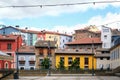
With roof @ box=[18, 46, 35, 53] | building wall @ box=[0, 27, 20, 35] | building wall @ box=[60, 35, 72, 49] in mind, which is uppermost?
building wall @ box=[0, 27, 20, 35]

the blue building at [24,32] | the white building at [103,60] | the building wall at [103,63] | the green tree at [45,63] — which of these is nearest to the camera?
the green tree at [45,63]

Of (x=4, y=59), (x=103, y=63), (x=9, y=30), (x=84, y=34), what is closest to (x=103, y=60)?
(x=103, y=63)

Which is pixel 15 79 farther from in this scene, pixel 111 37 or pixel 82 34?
pixel 82 34

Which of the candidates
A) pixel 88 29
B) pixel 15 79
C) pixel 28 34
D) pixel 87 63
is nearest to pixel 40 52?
pixel 87 63

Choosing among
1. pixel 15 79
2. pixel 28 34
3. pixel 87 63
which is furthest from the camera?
pixel 28 34

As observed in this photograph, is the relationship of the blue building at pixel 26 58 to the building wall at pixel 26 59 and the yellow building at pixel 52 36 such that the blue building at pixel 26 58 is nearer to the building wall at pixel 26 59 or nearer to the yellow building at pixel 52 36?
the building wall at pixel 26 59

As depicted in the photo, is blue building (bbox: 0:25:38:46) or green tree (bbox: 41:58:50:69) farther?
blue building (bbox: 0:25:38:46)

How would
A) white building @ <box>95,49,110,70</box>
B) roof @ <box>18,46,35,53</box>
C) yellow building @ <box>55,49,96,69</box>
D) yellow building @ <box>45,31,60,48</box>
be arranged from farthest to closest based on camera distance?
yellow building @ <box>45,31,60,48</box>, roof @ <box>18,46,35,53</box>, yellow building @ <box>55,49,96,69</box>, white building @ <box>95,49,110,70</box>

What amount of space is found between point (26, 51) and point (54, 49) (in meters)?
7.67

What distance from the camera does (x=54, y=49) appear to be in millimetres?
91375

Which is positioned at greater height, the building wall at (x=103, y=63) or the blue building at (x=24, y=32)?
the blue building at (x=24, y=32)

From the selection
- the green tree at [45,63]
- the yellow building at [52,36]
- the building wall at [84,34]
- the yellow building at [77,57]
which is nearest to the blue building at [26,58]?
the green tree at [45,63]

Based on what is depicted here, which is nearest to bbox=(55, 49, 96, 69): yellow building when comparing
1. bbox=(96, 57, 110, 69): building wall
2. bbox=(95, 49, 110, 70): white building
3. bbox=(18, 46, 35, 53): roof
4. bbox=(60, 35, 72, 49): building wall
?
bbox=(95, 49, 110, 70): white building

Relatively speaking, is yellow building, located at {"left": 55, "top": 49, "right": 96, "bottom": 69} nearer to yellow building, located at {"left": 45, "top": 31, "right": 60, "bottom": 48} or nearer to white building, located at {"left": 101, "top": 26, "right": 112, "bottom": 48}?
white building, located at {"left": 101, "top": 26, "right": 112, "bottom": 48}
